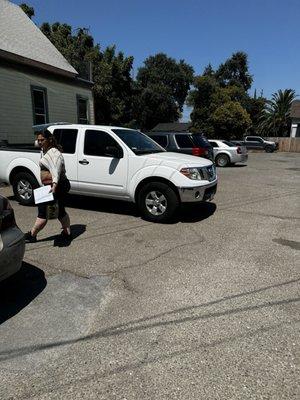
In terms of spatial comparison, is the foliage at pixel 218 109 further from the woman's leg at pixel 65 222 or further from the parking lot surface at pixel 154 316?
the woman's leg at pixel 65 222

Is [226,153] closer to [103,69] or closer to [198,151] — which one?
[198,151]

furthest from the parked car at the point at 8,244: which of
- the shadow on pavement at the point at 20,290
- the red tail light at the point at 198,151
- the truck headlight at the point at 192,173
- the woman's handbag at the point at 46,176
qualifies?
the red tail light at the point at 198,151

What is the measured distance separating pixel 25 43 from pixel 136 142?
12.2 meters

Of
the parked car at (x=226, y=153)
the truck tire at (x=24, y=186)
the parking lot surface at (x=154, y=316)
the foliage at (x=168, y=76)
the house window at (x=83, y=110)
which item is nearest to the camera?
the parking lot surface at (x=154, y=316)

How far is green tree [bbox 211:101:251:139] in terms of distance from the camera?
1580 inches

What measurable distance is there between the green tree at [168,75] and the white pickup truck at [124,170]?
5563cm

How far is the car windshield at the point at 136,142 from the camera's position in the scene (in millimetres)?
7812

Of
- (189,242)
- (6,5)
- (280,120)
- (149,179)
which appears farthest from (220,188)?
(280,120)

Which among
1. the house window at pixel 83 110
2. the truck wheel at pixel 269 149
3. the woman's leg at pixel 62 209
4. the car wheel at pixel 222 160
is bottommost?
the truck wheel at pixel 269 149

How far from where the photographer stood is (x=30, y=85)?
15359 millimetres

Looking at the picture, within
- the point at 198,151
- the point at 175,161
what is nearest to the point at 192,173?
the point at 175,161

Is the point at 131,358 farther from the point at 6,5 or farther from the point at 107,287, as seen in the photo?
the point at 6,5

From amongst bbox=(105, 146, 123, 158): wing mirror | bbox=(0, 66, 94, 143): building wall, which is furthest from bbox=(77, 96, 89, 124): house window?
bbox=(105, 146, 123, 158): wing mirror

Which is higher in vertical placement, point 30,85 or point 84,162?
point 30,85
